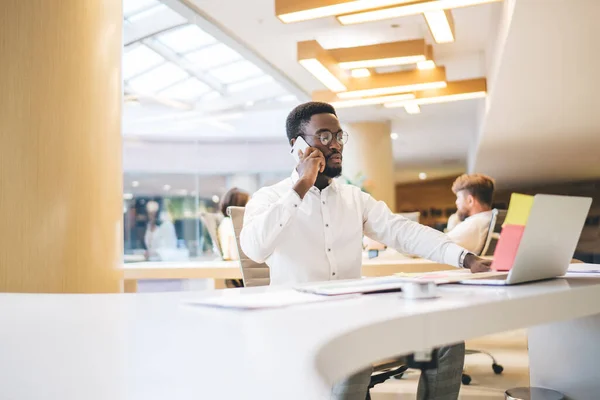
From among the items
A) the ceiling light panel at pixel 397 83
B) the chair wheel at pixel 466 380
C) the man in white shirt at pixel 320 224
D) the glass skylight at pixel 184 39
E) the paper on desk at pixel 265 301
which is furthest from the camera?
the glass skylight at pixel 184 39

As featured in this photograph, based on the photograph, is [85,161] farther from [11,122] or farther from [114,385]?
[114,385]

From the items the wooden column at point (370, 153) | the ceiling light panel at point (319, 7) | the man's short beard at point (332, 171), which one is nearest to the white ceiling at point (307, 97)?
the wooden column at point (370, 153)

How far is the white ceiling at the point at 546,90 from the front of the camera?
4754 millimetres

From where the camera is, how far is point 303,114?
272 cm

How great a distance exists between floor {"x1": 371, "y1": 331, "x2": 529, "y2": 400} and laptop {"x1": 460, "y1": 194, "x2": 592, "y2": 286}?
232cm

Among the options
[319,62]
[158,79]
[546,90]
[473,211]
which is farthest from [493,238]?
[158,79]

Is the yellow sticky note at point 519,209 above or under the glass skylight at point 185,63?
under

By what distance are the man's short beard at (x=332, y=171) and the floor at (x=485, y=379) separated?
184cm

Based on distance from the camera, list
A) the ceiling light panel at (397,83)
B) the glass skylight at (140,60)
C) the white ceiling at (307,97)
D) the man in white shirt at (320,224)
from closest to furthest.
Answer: the man in white shirt at (320,224)
the white ceiling at (307,97)
the ceiling light panel at (397,83)
the glass skylight at (140,60)

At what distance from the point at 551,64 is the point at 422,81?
1.75 m

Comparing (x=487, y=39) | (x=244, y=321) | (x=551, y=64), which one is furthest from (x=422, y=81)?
(x=244, y=321)

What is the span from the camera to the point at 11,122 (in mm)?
2639

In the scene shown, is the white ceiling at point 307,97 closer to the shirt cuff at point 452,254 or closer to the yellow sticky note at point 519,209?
the shirt cuff at point 452,254

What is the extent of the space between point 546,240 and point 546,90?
19.0ft
